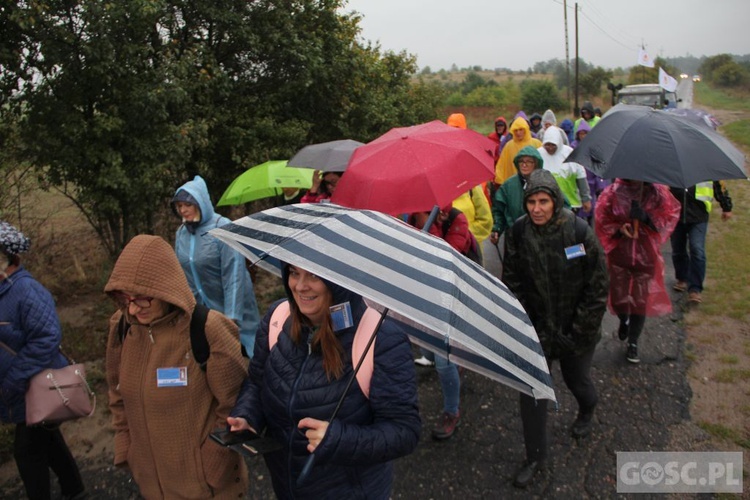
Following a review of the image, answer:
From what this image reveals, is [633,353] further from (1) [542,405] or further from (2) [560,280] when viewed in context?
(2) [560,280]

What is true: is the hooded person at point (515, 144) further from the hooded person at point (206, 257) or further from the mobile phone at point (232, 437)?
the mobile phone at point (232, 437)

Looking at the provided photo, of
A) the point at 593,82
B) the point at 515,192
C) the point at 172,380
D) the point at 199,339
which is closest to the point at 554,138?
the point at 515,192

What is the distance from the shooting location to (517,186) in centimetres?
522

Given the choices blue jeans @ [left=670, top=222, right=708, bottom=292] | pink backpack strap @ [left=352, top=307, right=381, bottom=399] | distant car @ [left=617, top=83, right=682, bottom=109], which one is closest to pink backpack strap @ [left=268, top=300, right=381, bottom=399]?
pink backpack strap @ [left=352, top=307, right=381, bottom=399]

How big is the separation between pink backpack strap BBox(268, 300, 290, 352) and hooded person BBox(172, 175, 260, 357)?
1685 mm

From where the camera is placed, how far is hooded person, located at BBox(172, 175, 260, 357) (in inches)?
141

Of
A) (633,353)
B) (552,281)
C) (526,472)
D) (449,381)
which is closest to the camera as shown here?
(552,281)

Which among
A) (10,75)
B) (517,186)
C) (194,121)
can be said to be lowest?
(517,186)

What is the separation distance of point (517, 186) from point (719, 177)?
85.7 inches

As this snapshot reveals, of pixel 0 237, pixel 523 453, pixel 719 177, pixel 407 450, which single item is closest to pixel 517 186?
pixel 719 177

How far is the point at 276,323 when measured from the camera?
207 centimetres

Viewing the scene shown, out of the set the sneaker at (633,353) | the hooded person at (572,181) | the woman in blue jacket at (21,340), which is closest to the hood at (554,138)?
the hooded person at (572,181)

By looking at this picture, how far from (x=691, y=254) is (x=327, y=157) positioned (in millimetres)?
4081

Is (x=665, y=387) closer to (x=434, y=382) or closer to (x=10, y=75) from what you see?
(x=434, y=382)
